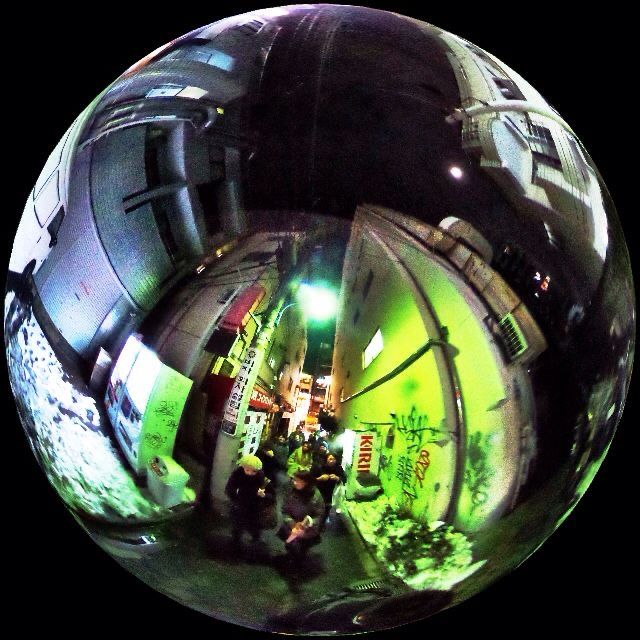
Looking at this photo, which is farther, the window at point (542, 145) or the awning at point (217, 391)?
the window at point (542, 145)

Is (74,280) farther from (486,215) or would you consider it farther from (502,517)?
(502,517)

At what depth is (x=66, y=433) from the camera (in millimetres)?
4473

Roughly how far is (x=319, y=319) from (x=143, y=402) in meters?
0.68

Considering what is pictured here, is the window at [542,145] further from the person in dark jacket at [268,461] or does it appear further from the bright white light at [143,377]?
the bright white light at [143,377]

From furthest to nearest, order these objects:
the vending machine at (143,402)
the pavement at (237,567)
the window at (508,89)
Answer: the window at (508,89), the pavement at (237,567), the vending machine at (143,402)

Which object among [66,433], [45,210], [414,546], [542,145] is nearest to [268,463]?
[414,546]

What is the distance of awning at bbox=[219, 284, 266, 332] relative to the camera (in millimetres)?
4008

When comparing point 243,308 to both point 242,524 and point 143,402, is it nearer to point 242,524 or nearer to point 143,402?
point 143,402

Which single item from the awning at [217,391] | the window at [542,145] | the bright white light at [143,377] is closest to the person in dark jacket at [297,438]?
the awning at [217,391]

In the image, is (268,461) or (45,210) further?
(45,210)

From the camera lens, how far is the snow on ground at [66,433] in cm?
436

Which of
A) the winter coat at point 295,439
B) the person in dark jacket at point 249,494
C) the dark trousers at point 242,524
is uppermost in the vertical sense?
the winter coat at point 295,439

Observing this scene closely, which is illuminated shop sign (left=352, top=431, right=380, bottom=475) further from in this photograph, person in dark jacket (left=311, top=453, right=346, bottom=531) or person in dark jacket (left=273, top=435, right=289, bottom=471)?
person in dark jacket (left=273, top=435, right=289, bottom=471)

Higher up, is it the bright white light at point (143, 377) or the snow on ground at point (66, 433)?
the bright white light at point (143, 377)
